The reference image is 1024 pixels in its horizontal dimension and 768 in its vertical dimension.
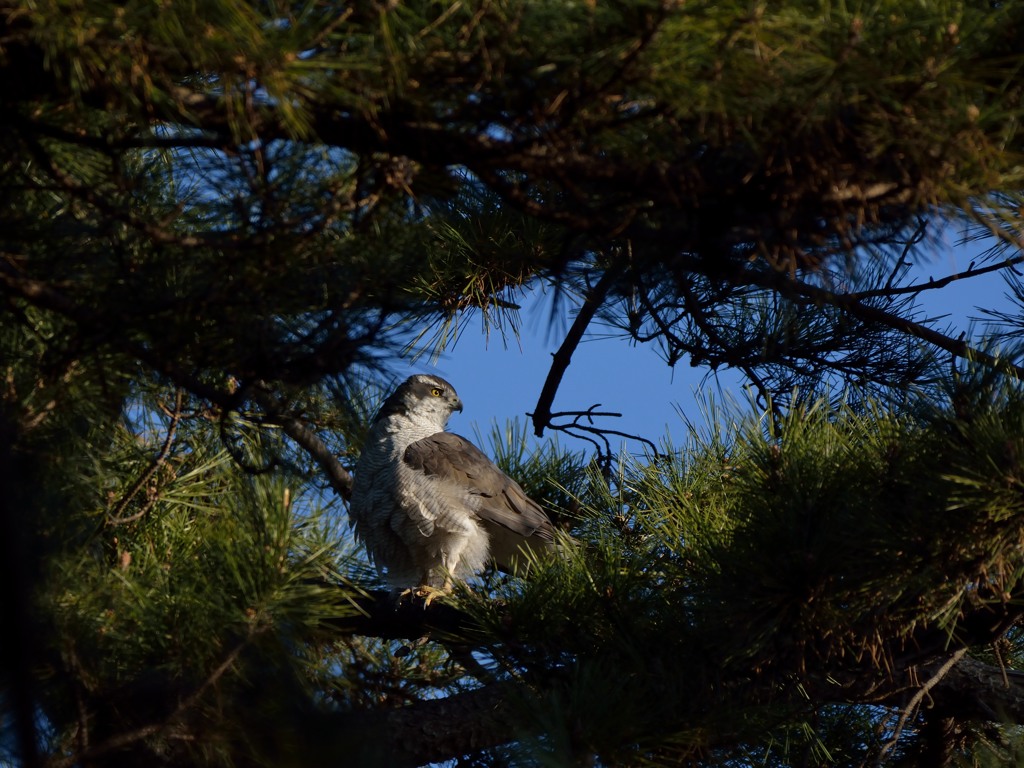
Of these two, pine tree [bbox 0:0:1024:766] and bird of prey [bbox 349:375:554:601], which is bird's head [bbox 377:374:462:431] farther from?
pine tree [bbox 0:0:1024:766]

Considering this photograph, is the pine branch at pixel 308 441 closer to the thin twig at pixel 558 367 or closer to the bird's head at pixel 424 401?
the bird's head at pixel 424 401

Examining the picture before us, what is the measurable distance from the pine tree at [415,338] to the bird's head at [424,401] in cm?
132

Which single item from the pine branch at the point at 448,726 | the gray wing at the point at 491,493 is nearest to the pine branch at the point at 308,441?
the gray wing at the point at 491,493

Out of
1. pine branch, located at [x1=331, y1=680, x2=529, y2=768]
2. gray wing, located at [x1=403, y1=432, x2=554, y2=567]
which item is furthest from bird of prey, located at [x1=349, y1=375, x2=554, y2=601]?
pine branch, located at [x1=331, y1=680, x2=529, y2=768]

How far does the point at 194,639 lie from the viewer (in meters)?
2.23

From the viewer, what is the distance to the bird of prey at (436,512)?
3.88 meters

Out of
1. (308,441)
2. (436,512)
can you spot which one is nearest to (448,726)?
(308,441)

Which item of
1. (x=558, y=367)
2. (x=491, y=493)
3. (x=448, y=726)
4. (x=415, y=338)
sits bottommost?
(x=448, y=726)

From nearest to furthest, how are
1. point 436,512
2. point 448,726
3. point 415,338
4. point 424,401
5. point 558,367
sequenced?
point 415,338 → point 448,726 → point 436,512 → point 558,367 → point 424,401

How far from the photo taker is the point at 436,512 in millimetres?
3877

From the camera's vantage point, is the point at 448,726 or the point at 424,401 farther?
the point at 424,401

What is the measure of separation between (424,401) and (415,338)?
217 cm

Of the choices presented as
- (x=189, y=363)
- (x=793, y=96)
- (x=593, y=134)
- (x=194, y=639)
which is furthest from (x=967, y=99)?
(x=194, y=639)

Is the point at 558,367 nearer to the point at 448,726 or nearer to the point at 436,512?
the point at 436,512
